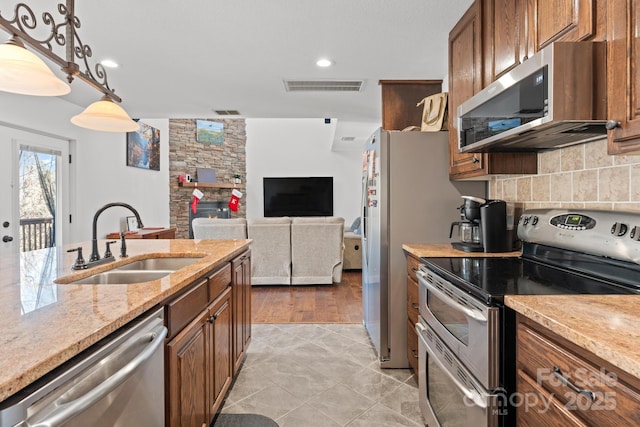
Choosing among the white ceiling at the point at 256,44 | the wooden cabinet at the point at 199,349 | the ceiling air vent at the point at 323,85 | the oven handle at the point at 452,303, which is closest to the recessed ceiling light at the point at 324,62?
the white ceiling at the point at 256,44

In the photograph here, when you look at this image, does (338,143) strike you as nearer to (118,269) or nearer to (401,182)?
(401,182)

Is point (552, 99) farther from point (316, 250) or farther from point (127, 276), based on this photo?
point (316, 250)

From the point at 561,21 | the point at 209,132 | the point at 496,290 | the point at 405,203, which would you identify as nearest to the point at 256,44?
the point at 405,203

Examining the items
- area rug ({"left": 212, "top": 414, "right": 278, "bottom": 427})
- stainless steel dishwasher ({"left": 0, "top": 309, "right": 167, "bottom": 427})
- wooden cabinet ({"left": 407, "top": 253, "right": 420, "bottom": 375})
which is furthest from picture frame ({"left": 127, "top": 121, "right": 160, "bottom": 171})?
stainless steel dishwasher ({"left": 0, "top": 309, "right": 167, "bottom": 427})

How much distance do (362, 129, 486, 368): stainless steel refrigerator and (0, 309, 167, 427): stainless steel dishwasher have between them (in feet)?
5.49

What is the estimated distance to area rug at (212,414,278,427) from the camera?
1.84m

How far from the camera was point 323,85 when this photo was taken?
11.2 feet

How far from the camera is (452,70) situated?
235 cm

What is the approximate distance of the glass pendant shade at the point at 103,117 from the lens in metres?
1.98

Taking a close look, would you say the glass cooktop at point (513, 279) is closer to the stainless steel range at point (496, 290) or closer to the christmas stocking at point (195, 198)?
the stainless steel range at point (496, 290)

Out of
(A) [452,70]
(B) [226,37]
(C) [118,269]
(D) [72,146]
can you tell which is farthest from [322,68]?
(D) [72,146]

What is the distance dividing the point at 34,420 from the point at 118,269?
51.7 inches

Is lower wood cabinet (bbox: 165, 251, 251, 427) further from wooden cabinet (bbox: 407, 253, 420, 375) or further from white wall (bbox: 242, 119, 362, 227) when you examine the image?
white wall (bbox: 242, 119, 362, 227)

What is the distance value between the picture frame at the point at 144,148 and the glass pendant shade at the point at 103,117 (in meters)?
3.88
